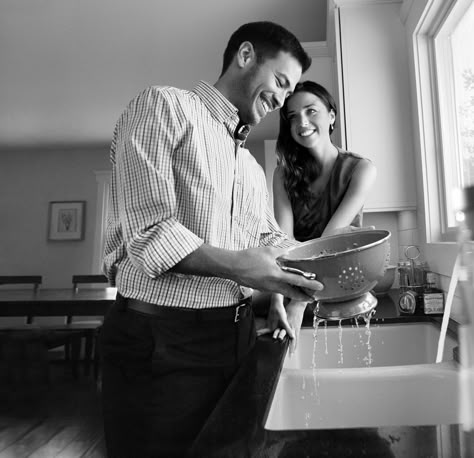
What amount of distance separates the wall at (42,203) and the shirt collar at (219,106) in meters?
4.67

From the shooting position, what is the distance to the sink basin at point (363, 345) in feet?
3.68

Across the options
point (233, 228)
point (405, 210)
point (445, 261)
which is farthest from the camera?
point (405, 210)

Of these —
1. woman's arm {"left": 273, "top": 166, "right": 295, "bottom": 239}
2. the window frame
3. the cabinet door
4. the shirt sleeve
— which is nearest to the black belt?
the shirt sleeve

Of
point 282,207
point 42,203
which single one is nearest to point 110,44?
point 282,207

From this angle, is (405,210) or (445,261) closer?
(445,261)

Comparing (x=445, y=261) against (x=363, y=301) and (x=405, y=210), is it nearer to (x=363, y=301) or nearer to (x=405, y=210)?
(x=405, y=210)

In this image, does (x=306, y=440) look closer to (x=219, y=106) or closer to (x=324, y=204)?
(x=219, y=106)

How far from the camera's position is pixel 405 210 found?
1.72m

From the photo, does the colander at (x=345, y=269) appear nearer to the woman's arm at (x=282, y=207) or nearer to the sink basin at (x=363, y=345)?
the sink basin at (x=363, y=345)

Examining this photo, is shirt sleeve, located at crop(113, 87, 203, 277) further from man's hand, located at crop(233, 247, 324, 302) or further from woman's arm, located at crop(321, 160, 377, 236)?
woman's arm, located at crop(321, 160, 377, 236)

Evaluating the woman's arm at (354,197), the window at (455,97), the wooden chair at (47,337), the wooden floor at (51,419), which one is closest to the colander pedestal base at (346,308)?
the woman's arm at (354,197)

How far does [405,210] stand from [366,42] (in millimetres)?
732

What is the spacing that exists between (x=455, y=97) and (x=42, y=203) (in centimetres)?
510

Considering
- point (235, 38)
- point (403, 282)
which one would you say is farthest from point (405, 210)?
point (235, 38)
